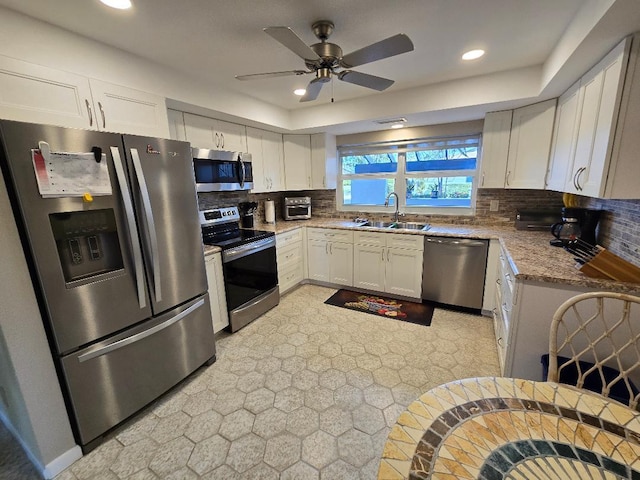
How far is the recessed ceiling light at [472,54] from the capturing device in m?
2.08

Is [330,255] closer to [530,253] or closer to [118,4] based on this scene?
[530,253]

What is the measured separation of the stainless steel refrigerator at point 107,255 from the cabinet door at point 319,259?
193cm

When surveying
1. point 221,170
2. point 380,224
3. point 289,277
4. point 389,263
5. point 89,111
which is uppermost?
point 89,111

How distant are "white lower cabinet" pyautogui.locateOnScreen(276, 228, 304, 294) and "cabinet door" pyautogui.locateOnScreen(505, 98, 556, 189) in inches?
99.2

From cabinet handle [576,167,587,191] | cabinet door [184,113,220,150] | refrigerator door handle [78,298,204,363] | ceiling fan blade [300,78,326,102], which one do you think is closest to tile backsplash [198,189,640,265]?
cabinet handle [576,167,587,191]

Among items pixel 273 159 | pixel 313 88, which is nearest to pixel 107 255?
pixel 313 88

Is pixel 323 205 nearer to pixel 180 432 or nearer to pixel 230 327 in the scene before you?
pixel 230 327

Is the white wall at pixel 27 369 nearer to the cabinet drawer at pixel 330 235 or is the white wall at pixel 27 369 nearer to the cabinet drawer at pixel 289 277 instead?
the cabinet drawer at pixel 289 277

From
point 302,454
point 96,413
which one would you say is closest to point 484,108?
point 302,454

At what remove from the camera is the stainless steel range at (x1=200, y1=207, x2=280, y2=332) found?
2.67 metres

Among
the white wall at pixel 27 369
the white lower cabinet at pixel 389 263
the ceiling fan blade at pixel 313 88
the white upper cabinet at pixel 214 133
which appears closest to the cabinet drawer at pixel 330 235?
the white lower cabinet at pixel 389 263

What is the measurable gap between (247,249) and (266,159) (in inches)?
54.7

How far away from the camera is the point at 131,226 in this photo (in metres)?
1.62

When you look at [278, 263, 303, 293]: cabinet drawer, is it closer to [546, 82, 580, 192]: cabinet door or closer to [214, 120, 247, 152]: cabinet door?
[214, 120, 247, 152]: cabinet door
